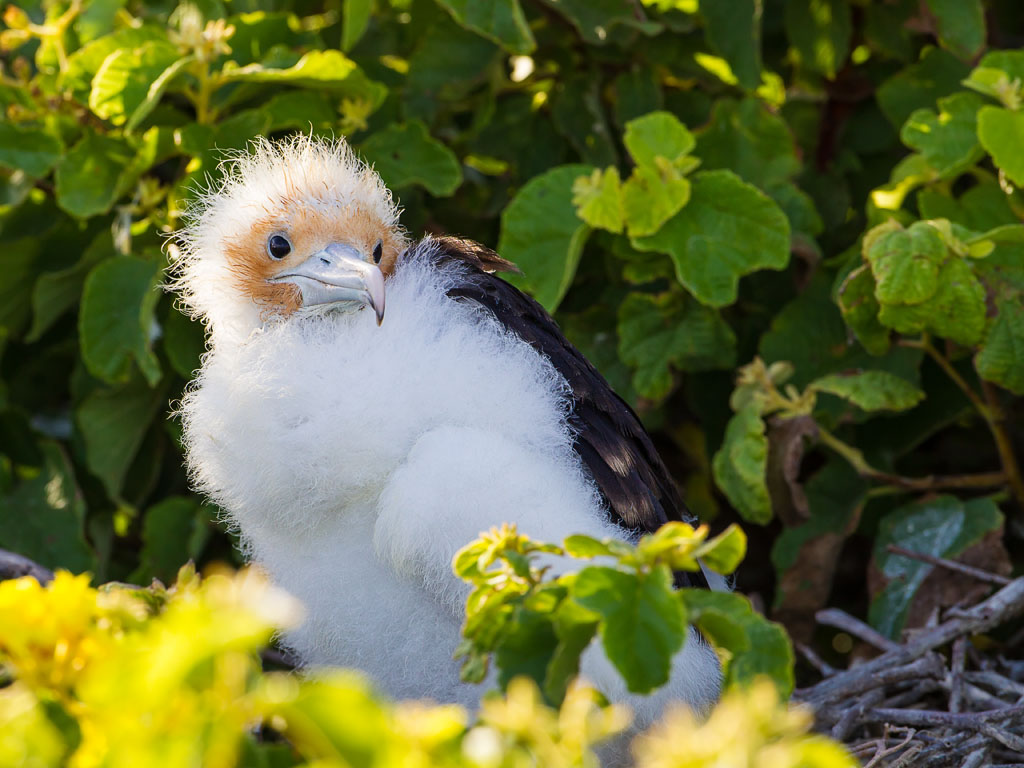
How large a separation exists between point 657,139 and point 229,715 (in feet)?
7.78

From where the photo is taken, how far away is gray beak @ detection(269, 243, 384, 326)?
7.47 ft

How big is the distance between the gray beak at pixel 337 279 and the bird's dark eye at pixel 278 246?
46 mm

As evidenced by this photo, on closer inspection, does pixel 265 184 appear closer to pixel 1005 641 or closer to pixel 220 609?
pixel 220 609

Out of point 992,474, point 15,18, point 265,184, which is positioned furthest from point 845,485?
point 15,18

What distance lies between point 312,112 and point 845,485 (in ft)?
6.27

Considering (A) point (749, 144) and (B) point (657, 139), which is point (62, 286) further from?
(A) point (749, 144)

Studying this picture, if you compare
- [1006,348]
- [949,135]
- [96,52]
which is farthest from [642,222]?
[96,52]

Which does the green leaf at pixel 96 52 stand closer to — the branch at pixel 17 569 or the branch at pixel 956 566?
the branch at pixel 17 569

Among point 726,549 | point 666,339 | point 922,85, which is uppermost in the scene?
point 922,85

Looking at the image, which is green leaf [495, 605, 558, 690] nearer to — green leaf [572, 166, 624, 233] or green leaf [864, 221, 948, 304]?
green leaf [864, 221, 948, 304]

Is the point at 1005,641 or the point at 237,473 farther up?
the point at 237,473

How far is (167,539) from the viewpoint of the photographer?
3.53 m

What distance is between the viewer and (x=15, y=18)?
334cm

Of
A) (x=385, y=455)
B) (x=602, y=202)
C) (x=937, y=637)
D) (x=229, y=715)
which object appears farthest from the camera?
(x=602, y=202)
